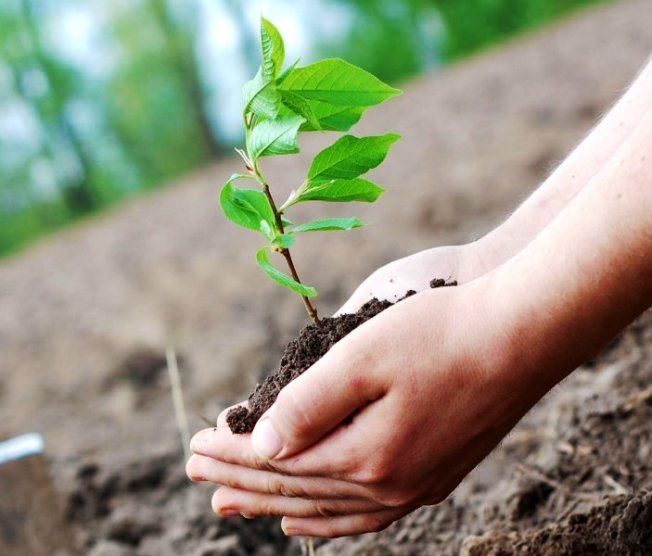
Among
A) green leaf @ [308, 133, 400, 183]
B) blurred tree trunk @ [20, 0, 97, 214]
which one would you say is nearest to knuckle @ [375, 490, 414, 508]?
green leaf @ [308, 133, 400, 183]

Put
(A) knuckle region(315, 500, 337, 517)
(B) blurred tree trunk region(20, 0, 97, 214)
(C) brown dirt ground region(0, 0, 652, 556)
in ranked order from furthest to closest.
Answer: (B) blurred tree trunk region(20, 0, 97, 214) → (C) brown dirt ground region(0, 0, 652, 556) → (A) knuckle region(315, 500, 337, 517)

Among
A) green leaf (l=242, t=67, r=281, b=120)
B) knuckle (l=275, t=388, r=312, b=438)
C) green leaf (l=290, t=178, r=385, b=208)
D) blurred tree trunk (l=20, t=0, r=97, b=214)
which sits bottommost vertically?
knuckle (l=275, t=388, r=312, b=438)

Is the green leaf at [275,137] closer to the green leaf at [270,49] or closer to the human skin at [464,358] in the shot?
the green leaf at [270,49]

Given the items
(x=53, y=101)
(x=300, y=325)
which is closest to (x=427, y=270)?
(x=300, y=325)

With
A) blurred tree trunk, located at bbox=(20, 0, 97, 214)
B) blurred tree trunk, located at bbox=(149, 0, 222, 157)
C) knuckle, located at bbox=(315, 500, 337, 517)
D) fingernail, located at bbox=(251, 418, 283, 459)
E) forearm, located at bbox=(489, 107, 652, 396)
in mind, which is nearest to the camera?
forearm, located at bbox=(489, 107, 652, 396)

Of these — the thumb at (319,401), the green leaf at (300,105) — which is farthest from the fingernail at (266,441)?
the green leaf at (300,105)

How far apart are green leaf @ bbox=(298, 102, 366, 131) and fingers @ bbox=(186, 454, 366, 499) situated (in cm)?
49

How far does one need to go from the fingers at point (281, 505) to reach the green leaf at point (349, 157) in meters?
0.47

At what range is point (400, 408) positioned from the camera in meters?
1.01

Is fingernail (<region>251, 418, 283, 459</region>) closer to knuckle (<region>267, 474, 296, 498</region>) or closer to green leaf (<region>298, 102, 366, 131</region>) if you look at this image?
knuckle (<region>267, 474, 296, 498</region>)

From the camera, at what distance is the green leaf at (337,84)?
110 centimetres

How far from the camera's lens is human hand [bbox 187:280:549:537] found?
3.31 feet

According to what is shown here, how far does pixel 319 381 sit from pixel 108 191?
10.00 m

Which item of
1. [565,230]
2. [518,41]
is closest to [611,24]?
[518,41]
